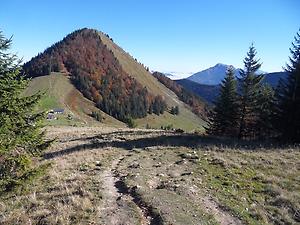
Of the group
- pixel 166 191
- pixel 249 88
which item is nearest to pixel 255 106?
pixel 249 88

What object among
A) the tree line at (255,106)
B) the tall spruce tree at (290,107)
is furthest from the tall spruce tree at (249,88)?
the tall spruce tree at (290,107)

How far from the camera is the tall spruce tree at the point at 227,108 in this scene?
49.4 m

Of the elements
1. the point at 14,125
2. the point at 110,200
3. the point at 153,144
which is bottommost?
the point at 153,144

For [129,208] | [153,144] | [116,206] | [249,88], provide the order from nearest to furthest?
[129,208], [116,206], [153,144], [249,88]

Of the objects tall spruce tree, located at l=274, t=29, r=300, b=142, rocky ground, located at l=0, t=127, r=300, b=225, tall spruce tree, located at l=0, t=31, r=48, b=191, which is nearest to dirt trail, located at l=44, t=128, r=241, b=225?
rocky ground, located at l=0, t=127, r=300, b=225

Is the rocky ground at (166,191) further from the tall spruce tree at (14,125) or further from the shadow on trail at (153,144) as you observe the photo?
the shadow on trail at (153,144)

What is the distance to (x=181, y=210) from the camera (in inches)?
548

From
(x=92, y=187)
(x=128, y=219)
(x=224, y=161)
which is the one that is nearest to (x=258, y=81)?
(x=224, y=161)

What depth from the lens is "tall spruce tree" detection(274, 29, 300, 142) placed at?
36.6 metres

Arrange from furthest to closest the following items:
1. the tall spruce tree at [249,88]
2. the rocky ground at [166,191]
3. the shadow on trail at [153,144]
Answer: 1. the tall spruce tree at [249,88]
2. the shadow on trail at [153,144]
3. the rocky ground at [166,191]

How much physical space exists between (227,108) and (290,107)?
13338 millimetres

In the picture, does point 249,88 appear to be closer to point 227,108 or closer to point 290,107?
point 227,108

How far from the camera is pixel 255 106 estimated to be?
4719cm

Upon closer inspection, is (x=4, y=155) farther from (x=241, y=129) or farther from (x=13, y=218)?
(x=241, y=129)
